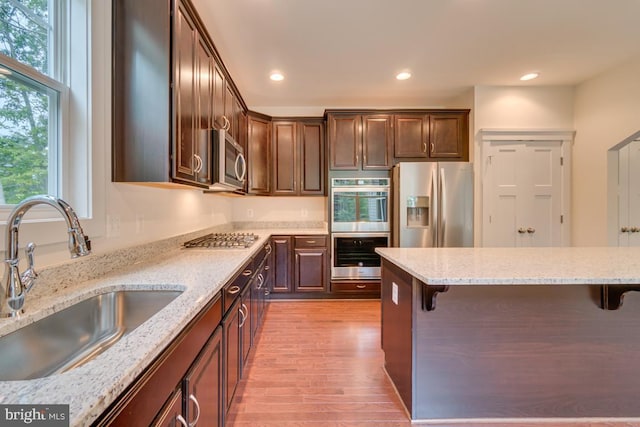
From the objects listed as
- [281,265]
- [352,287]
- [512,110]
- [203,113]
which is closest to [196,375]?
[203,113]

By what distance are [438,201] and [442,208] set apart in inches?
3.7

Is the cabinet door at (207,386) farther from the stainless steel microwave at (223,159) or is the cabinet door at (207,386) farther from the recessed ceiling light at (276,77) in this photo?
the recessed ceiling light at (276,77)

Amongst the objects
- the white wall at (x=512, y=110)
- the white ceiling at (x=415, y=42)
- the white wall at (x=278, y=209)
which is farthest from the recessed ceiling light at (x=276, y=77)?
the white wall at (x=512, y=110)

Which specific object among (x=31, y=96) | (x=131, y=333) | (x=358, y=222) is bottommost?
(x=131, y=333)

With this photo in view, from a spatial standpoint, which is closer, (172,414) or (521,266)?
(172,414)

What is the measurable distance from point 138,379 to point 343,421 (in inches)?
52.4

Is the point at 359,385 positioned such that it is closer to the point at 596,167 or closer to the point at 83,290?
the point at 83,290

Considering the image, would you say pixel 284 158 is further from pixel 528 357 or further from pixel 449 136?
pixel 528 357

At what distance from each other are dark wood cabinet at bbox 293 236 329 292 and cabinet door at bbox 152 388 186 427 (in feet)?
8.52

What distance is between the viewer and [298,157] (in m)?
3.70

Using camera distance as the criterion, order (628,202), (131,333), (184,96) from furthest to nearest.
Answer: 1. (628,202)
2. (184,96)
3. (131,333)

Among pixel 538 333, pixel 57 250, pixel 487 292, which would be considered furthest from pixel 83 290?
pixel 538 333

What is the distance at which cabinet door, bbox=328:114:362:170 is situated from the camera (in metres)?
3.47

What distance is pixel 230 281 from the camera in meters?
1.44
